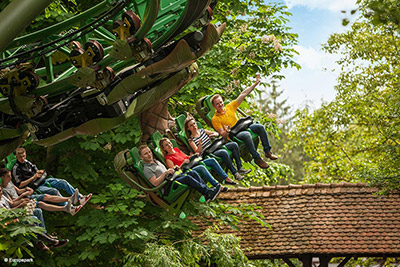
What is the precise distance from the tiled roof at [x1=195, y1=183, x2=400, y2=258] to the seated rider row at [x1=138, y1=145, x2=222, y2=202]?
7.99m

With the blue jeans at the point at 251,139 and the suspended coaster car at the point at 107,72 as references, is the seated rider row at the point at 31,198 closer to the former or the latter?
the suspended coaster car at the point at 107,72

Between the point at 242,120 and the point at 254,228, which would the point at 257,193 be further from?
the point at 242,120

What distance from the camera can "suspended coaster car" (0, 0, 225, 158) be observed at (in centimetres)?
728

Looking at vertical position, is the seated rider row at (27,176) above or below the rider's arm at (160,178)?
above

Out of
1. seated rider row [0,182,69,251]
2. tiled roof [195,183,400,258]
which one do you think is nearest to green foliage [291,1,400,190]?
tiled roof [195,183,400,258]

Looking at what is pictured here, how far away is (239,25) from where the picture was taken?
55.2 ft

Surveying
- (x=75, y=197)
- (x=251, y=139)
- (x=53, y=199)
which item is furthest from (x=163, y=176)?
(x=53, y=199)

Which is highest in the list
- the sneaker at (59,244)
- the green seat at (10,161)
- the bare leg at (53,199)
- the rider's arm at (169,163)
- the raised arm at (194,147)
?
the green seat at (10,161)

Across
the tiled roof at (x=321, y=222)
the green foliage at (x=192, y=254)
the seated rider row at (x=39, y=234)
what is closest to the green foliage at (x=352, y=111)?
the tiled roof at (x=321, y=222)

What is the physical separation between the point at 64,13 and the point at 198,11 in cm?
612

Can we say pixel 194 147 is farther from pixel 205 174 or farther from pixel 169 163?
pixel 205 174

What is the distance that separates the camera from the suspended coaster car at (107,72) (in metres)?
7.28

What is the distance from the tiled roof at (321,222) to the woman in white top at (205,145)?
741 centimetres

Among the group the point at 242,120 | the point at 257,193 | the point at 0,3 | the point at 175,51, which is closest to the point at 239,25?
the point at 257,193
